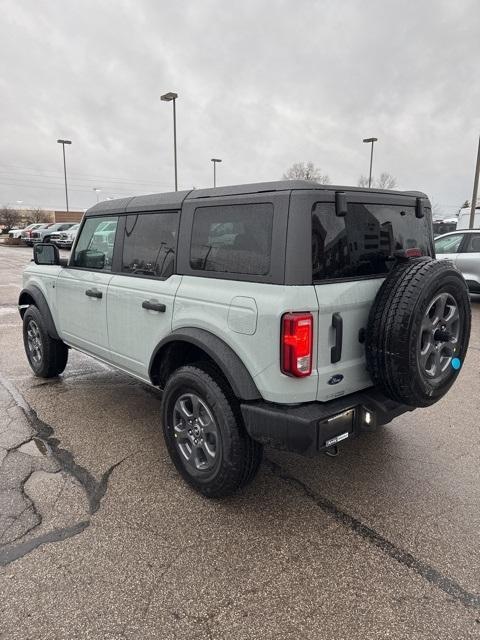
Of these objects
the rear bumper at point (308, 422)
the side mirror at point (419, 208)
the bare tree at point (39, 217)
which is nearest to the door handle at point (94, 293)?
the rear bumper at point (308, 422)

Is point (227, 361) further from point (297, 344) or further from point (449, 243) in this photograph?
point (449, 243)

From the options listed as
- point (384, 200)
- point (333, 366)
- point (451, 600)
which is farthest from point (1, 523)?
point (384, 200)

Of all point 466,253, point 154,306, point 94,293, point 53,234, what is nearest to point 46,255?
point 94,293

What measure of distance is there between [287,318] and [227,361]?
48cm

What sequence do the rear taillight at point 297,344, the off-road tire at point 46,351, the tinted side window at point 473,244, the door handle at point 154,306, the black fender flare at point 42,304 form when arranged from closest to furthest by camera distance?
1. the rear taillight at point 297,344
2. the door handle at point 154,306
3. the black fender flare at point 42,304
4. the off-road tire at point 46,351
5. the tinted side window at point 473,244

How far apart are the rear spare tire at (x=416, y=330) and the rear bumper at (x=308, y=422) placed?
8.3 inches

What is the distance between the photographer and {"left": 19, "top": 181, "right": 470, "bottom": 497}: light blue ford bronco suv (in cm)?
238

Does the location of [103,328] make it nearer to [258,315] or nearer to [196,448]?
[196,448]

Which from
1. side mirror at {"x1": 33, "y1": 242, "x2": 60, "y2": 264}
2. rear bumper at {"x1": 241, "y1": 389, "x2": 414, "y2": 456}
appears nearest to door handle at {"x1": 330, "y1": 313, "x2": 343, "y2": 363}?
rear bumper at {"x1": 241, "y1": 389, "x2": 414, "y2": 456}

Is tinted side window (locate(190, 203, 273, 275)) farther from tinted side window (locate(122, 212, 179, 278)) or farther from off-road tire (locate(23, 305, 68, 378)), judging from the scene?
off-road tire (locate(23, 305, 68, 378))

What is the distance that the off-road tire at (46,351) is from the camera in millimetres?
4875

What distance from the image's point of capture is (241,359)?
100 inches

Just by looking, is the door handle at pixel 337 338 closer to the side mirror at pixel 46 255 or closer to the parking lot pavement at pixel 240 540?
the parking lot pavement at pixel 240 540

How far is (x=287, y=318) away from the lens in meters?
2.30
